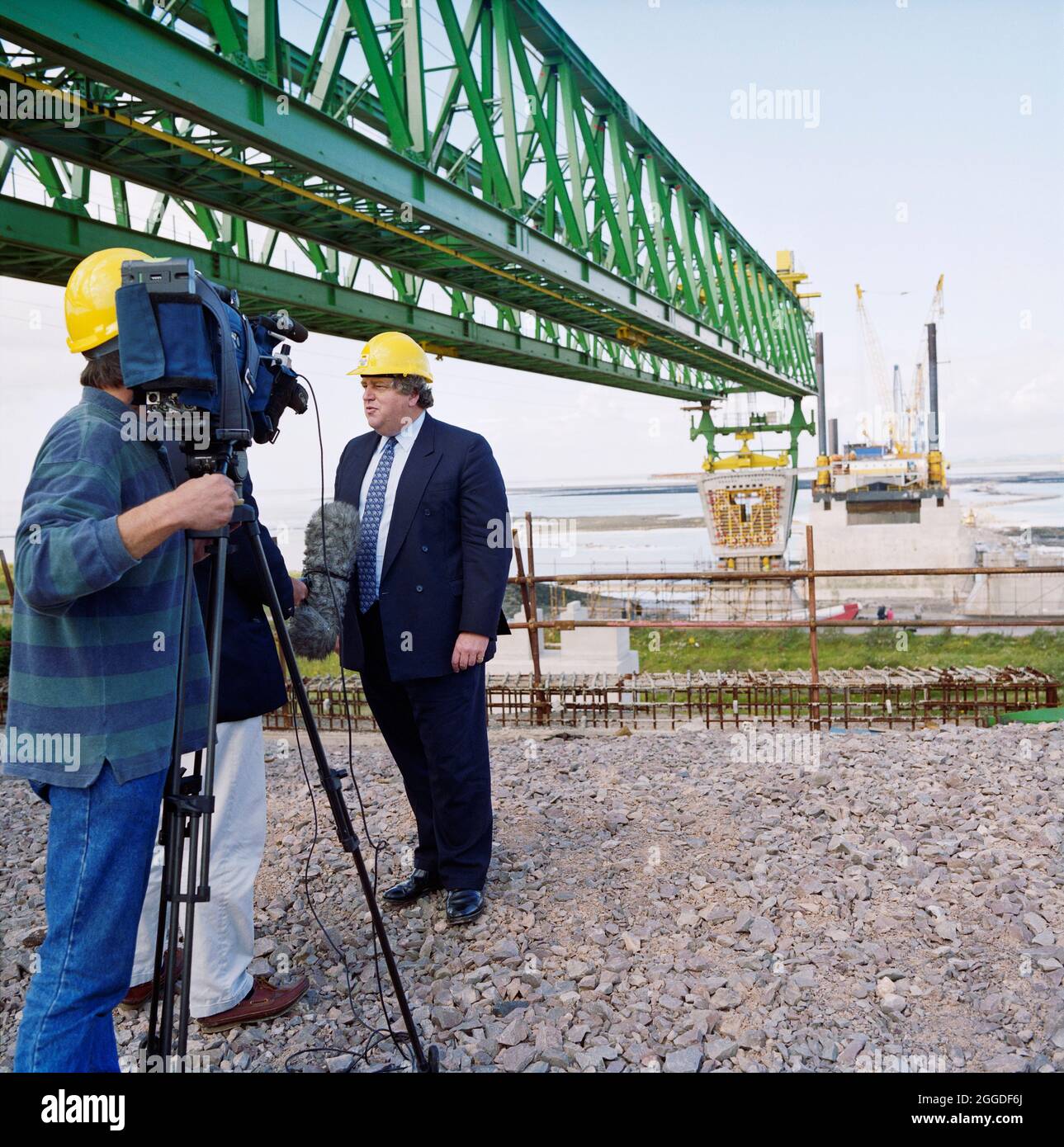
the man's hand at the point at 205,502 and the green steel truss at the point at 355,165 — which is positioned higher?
the green steel truss at the point at 355,165

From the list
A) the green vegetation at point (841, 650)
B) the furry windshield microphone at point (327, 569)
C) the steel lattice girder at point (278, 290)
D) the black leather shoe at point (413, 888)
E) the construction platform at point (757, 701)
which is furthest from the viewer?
the green vegetation at point (841, 650)

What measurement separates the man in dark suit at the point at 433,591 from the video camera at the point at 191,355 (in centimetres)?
121

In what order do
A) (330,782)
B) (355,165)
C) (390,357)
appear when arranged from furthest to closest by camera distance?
1. (355,165)
2. (390,357)
3. (330,782)

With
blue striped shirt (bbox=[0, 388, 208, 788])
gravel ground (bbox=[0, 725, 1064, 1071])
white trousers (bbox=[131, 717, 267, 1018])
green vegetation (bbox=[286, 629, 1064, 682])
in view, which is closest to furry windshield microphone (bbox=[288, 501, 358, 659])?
white trousers (bbox=[131, 717, 267, 1018])

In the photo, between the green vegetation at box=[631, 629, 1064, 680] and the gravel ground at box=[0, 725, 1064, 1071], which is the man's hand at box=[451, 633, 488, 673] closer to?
the gravel ground at box=[0, 725, 1064, 1071]

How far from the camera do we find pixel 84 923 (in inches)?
73.3

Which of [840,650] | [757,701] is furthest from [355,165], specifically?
[840,650]

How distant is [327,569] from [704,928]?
1884 mm

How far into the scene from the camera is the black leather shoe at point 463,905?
3344 millimetres

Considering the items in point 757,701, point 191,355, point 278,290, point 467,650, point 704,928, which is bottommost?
point 757,701

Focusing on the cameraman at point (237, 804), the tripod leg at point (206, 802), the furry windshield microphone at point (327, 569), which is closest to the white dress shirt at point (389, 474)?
the furry windshield microphone at point (327, 569)

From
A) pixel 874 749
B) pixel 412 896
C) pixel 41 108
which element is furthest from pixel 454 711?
pixel 41 108

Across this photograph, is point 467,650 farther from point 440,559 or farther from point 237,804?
point 237,804

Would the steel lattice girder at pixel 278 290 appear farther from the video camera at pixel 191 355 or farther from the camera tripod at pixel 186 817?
the camera tripod at pixel 186 817
